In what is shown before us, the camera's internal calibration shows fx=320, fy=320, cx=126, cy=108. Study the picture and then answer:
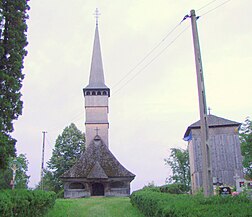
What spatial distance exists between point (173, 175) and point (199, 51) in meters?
42.3

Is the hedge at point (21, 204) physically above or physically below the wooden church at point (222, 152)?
below

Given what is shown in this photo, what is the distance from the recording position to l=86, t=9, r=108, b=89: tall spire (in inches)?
1673

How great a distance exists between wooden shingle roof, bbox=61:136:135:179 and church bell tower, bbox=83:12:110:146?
1551 millimetres

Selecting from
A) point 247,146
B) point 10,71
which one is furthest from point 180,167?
point 10,71

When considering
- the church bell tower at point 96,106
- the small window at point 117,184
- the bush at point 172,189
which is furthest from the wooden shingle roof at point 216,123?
the church bell tower at point 96,106

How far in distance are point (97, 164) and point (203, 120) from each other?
83.7 feet

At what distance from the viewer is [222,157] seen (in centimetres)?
2695

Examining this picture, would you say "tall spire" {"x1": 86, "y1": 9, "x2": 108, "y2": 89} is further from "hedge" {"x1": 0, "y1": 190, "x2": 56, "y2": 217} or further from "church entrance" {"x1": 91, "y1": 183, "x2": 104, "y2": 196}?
"hedge" {"x1": 0, "y1": 190, "x2": 56, "y2": 217}

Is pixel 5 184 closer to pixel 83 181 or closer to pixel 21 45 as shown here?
pixel 83 181

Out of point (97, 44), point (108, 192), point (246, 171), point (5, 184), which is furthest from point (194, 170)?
point (5, 184)

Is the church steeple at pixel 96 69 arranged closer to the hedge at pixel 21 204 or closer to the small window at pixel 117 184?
the small window at pixel 117 184

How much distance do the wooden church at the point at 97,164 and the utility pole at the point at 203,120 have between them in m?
23.6

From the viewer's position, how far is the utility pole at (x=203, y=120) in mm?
9625

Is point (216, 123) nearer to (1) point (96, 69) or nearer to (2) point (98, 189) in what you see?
(2) point (98, 189)
